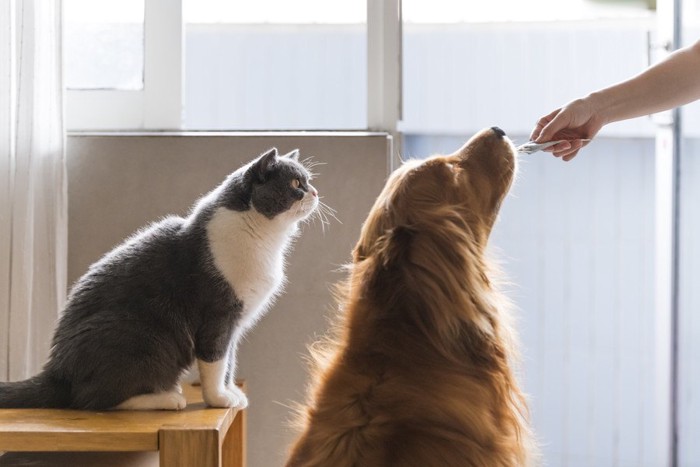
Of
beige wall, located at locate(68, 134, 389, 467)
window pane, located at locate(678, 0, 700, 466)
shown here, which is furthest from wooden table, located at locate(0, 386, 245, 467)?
window pane, located at locate(678, 0, 700, 466)

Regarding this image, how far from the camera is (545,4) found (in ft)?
7.79

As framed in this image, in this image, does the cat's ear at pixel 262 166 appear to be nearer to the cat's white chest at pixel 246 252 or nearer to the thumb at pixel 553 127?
the cat's white chest at pixel 246 252

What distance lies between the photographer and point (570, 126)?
1663 millimetres

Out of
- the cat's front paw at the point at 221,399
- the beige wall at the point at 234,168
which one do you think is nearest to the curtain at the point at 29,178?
the beige wall at the point at 234,168

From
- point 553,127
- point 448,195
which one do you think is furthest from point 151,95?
point 448,195

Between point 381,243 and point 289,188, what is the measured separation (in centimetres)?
35

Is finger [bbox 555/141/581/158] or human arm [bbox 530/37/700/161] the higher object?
human arm [bbox 530/37/700/161]

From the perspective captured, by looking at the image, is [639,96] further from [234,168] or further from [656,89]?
[234,168]

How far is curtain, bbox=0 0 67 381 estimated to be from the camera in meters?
2.04

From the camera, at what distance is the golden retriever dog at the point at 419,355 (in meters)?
1.21

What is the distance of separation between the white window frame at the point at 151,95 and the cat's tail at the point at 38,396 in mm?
932

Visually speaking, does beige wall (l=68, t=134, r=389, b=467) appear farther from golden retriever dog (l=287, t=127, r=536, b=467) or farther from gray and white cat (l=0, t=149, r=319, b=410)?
golden retriever dog (l=287, t=127, r=536, b=467)

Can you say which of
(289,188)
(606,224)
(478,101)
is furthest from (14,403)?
(606,224)

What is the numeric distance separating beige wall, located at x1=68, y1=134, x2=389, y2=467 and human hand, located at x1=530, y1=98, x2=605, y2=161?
0.63 m
